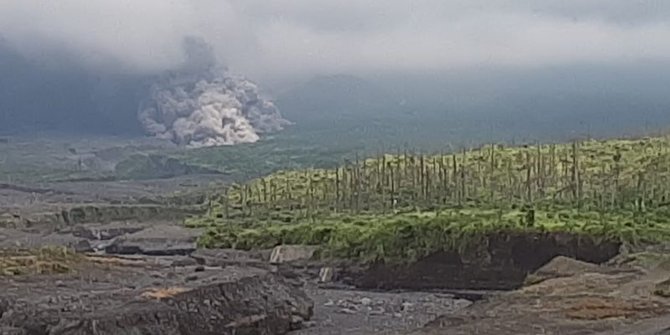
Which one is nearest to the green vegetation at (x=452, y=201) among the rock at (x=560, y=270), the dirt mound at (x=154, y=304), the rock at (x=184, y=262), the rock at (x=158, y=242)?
the rock at (x=158, y=242)

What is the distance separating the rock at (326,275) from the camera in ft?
331

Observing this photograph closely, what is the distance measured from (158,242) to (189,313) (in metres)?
71.2

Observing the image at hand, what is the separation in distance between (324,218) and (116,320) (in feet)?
221

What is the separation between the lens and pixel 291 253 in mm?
111688

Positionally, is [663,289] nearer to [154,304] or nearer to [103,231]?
[154,304]

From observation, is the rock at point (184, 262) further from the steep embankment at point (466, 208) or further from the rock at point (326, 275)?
the steep embankment at point (466, 208)

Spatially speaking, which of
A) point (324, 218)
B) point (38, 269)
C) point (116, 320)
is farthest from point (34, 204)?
point (116, 320)

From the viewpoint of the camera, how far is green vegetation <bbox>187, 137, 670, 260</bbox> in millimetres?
103188

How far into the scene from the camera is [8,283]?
75.5m

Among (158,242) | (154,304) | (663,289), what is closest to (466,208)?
(158,242)

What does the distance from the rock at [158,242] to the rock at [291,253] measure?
12036 mm

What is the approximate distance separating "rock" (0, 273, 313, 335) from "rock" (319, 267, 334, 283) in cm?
2246

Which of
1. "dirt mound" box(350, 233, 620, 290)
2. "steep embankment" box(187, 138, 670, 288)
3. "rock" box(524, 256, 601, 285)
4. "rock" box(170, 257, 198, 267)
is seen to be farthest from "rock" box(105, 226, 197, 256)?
"rock" box(524, 256, 601, 285)

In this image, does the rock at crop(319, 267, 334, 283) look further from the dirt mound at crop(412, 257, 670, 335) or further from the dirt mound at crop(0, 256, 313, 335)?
the dirt mound at crop(412, 257, 670, 335)
